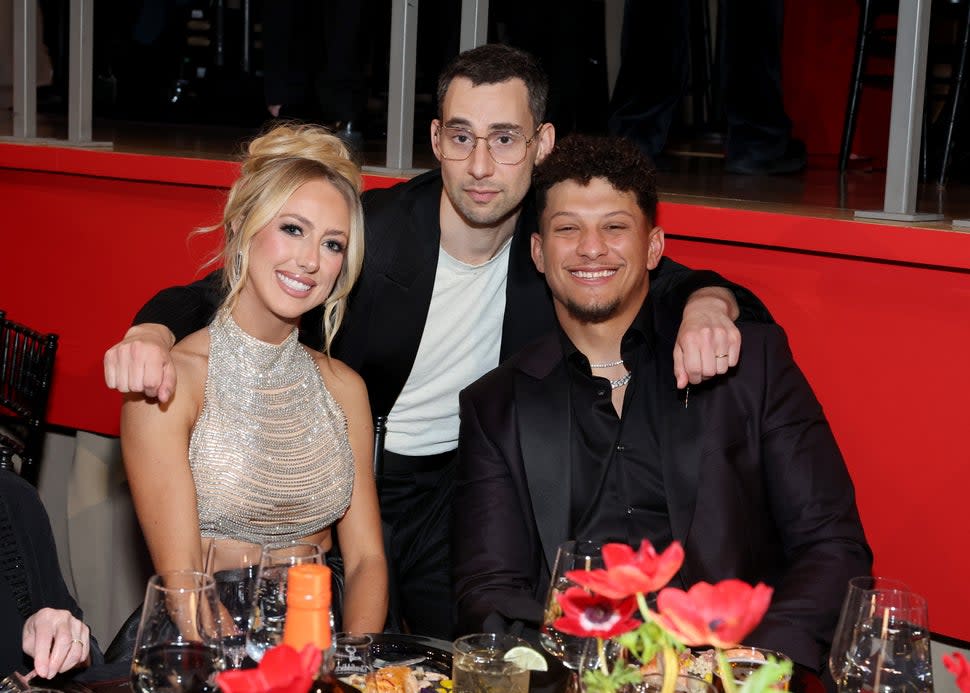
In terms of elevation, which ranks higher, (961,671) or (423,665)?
(961,671)

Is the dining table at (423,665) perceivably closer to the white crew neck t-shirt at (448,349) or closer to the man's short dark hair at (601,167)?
the man's short dark hair at (601,167)

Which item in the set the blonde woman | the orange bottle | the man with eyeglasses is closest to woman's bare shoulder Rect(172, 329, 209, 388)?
the blonde woman

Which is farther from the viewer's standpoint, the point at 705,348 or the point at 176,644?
the point at 705,348

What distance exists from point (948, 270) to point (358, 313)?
4.22 ft

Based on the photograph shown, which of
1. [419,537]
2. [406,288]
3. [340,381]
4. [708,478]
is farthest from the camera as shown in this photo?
[419,537]

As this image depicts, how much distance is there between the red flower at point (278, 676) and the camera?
917 millimetres

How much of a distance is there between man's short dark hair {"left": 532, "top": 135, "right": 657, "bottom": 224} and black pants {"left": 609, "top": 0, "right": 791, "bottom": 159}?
1433 mm

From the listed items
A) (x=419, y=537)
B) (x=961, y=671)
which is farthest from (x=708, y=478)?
(x=961, y=671)

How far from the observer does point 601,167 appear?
251cm

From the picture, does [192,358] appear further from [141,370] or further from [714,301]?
[714,301]

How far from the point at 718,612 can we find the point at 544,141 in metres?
2.03

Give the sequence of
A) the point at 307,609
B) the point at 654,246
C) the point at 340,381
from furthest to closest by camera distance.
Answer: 1. the point at 654,246
2. the point at 340,381
3. the point at 307,609

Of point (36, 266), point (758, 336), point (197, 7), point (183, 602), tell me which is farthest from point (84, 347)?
point (197, 7)

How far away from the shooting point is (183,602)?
1.24m
